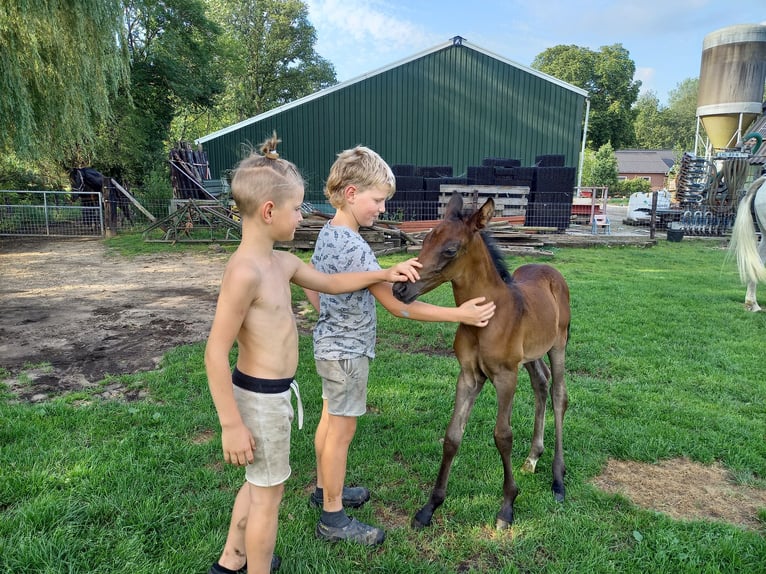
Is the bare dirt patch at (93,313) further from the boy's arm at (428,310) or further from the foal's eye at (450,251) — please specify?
the foal's eye at (450,251)

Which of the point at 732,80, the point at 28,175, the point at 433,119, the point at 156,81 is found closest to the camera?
the point at 28,175

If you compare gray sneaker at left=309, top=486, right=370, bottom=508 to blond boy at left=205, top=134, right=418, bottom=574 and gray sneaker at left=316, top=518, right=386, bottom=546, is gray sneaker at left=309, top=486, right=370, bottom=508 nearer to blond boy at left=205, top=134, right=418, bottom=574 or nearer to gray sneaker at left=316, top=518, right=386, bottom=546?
gray sneaker at left=316, top=518, right=386, bottom=546

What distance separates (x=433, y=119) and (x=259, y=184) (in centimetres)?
1936

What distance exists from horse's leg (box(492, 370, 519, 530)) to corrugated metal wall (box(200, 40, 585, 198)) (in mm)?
17692

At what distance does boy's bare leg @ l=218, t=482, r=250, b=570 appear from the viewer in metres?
2.20

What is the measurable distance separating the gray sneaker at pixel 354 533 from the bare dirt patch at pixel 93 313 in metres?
2.79

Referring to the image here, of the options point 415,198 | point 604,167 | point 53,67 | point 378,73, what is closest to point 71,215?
point 53,67

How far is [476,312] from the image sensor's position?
94.7 inches

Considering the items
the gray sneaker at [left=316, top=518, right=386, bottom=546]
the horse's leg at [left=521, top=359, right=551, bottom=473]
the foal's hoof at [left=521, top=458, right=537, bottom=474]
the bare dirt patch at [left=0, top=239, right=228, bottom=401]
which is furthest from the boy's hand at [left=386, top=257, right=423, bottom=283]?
the bare dirt patch at [left=0, top=239, right=228, bottom=401]

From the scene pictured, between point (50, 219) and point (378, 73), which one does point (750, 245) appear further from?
point (50, 219)

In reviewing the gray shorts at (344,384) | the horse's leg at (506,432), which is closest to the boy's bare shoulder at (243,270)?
the gray shorts at (344,384)

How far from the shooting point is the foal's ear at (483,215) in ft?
7.86

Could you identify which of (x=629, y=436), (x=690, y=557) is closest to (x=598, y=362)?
(x=629, y=436)

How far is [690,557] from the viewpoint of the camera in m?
2.50
